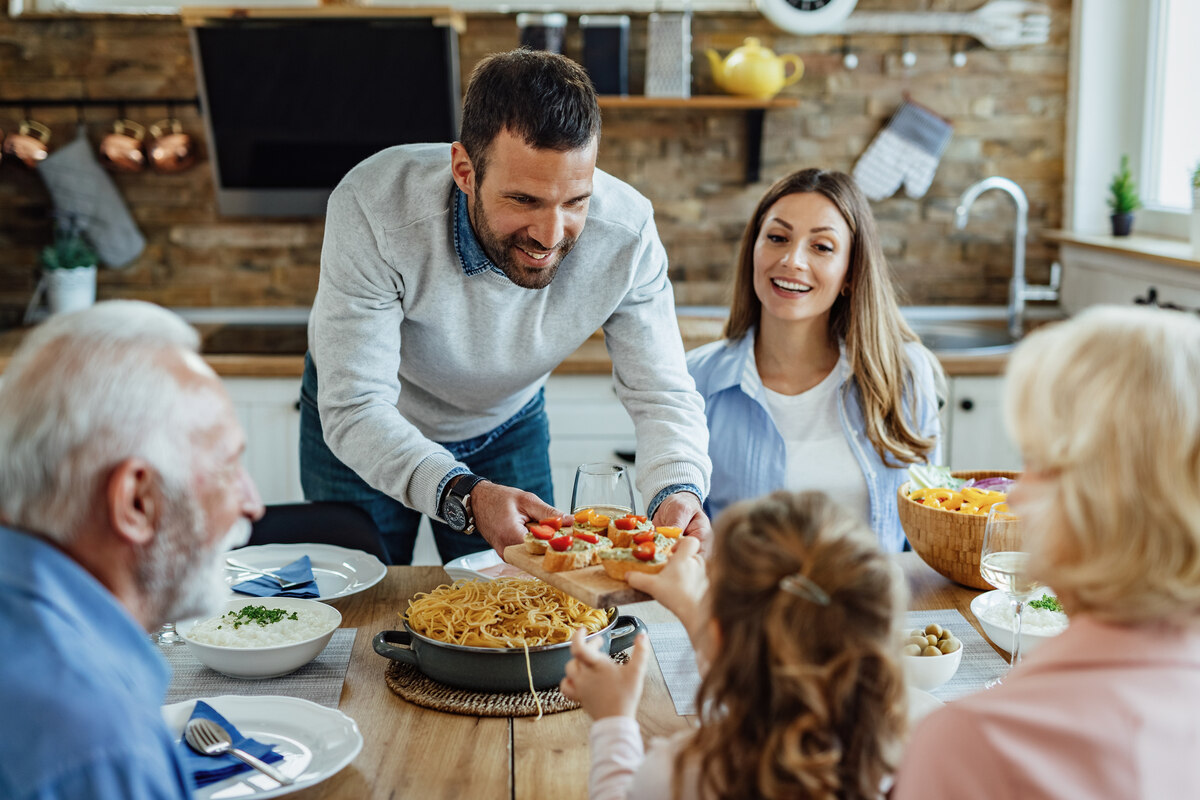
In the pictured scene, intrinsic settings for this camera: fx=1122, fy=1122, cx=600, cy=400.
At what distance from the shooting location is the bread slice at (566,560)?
1.59m

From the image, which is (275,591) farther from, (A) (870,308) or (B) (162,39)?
(B) (162,39)

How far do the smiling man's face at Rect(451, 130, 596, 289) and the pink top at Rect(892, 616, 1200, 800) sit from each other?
47.6 inches

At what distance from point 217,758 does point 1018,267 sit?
334 centimetres

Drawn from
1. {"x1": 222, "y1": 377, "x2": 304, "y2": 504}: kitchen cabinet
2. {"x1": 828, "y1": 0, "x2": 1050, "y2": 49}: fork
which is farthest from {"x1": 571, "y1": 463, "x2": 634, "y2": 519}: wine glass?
{"x1": 828, "y1": 0, "x2": 1050, "y2": 49}: fork

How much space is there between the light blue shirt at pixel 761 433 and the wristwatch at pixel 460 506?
2.43ft

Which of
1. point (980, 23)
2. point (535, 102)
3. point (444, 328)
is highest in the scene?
point (980, 23)

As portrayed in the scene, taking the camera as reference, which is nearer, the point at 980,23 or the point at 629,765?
the point at 629,765

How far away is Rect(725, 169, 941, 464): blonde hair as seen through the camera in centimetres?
252

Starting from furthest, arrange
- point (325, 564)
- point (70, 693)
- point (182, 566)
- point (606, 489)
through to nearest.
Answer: point (325, 564) < point (606, 489) < point (182, 566) < point (70, 693)

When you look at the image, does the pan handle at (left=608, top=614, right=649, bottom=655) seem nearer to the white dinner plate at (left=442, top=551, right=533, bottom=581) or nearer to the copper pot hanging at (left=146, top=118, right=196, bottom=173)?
the white dinner plate at (left=442, top=551, right=533, bottom=581)

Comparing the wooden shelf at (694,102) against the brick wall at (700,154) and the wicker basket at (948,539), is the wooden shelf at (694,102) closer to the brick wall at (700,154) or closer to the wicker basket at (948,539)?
the brick wall at (700,154)

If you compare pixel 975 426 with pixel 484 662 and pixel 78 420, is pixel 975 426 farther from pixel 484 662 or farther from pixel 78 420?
pixel 78 420

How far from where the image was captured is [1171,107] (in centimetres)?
378

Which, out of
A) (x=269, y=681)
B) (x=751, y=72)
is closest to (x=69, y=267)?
(x=751, y=72)
